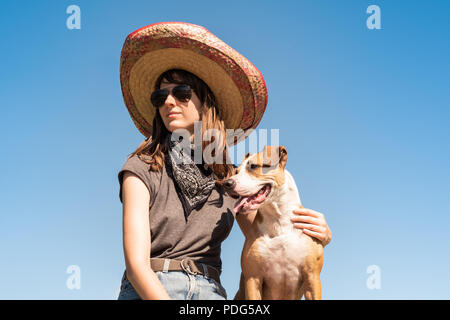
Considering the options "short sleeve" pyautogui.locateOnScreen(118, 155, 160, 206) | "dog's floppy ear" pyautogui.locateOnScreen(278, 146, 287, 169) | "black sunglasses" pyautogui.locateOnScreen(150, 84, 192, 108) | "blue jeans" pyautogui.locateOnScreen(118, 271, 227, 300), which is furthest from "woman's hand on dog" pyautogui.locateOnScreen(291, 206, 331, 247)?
"black sunglasses" pyautogui.locateOnScreen(150, 84, 192, 108)

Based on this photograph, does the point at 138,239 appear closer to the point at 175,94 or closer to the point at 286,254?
the point at 286,254

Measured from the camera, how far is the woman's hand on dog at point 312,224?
3605 millimetres

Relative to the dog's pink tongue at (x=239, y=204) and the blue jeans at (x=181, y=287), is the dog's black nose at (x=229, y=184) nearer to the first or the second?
the dog's pink tongue at (x=239, y=204)

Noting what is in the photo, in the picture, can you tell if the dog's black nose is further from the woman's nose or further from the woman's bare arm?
the woman's nose

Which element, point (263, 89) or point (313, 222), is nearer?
point (313, 222)

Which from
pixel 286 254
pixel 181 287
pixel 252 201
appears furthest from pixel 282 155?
pixel 181 287

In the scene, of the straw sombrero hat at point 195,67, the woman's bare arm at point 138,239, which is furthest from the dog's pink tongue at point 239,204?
the straw sombrero hat at point 195,67

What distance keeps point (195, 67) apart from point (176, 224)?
1.49m

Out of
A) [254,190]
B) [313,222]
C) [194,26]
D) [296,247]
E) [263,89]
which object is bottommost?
[296,247]

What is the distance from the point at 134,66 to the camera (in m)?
3.98

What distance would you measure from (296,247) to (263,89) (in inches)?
60.1
